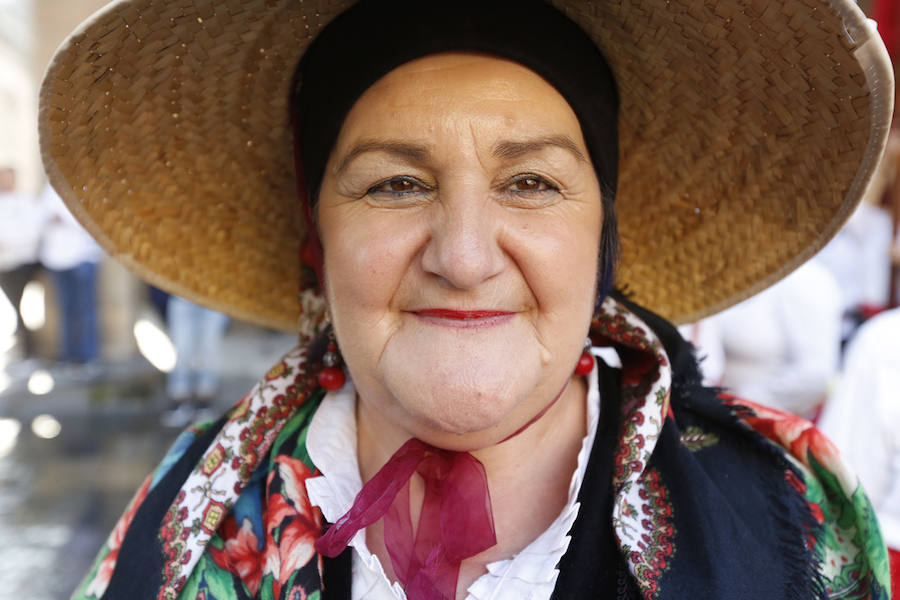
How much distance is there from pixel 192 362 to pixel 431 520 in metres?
5.50

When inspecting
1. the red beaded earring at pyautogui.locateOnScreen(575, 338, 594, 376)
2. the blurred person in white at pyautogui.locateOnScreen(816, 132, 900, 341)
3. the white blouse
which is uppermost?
the red beaded earring at pyautogui.locateOnScreen(575, 338, 594, 376)

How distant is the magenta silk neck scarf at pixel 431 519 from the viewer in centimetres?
139

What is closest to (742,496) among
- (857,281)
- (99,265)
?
(857,281)

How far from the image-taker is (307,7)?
150 centimetres

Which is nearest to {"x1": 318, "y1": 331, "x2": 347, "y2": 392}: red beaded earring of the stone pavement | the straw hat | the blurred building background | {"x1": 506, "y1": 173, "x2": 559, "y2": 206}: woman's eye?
the straw hat

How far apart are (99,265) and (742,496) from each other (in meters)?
7.93

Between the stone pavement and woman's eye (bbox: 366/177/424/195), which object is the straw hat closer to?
woman's eye (bbox: 366/177/424/195)

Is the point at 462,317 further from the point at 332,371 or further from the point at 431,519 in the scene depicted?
the point at 332,371

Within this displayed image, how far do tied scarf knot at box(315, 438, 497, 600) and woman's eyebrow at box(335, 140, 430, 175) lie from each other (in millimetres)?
503

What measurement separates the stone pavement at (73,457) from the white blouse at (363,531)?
295 cm

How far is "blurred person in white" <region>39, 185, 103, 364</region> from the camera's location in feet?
25.0

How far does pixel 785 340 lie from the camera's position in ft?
11.2

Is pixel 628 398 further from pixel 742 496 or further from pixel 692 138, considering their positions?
pixel 692 138

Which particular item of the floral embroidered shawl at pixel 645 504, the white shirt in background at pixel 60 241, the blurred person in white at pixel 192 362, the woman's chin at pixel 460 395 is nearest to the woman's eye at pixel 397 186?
the woman's chin at pixel 460 395
